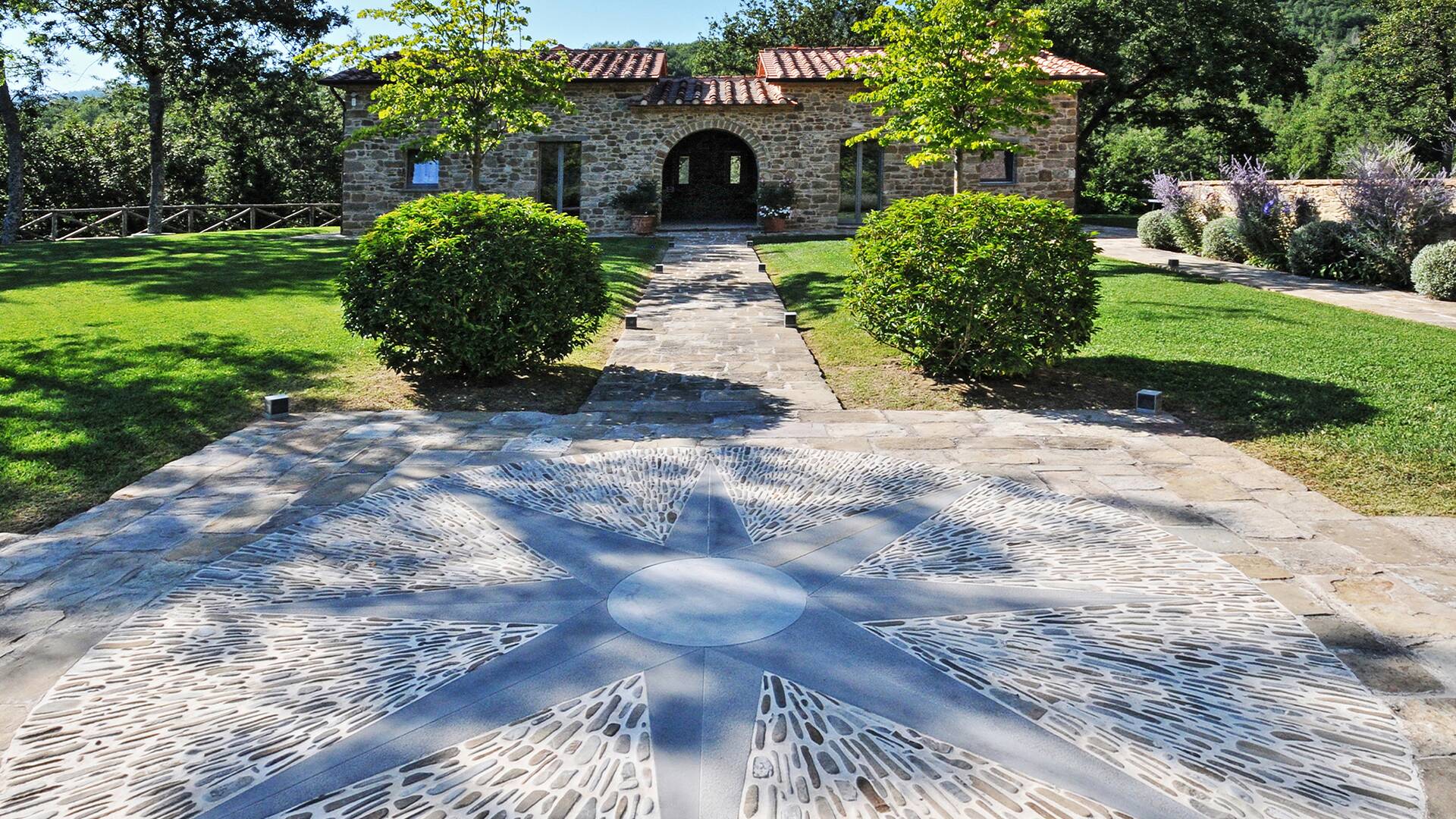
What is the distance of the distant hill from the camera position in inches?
1516

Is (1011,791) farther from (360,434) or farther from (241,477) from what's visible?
(360,434)

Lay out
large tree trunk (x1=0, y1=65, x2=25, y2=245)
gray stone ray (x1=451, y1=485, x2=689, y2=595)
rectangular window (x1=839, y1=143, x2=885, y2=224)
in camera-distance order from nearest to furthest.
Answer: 1. gray stone ray (x1=451, y1=485, x2=689, y2=595)
2. large tree trunk (x1=0, y1=65, x2=25, y2=245)
3. rectangular window (x1=839, y1=143, x2=885, y2=224)

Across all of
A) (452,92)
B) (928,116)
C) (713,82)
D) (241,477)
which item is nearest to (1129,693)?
(241,477)

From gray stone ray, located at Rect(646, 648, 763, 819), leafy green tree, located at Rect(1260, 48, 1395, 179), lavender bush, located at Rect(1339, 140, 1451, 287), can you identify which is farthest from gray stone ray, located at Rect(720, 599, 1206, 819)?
leafy green tree, located at Rect(1260, 48, 1395, 179)

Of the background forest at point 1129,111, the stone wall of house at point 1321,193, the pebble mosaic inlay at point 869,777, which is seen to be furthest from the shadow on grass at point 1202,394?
the background forest at point 1129,111

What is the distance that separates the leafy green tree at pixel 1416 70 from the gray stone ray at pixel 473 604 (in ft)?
90.3

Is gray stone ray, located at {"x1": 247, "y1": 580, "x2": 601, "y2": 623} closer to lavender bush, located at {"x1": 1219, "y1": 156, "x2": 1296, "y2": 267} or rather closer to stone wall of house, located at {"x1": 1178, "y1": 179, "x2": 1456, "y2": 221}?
stone wall of house, located at {"x1": 1178, "y1": 179, "x2": 1456, "y2": 221}

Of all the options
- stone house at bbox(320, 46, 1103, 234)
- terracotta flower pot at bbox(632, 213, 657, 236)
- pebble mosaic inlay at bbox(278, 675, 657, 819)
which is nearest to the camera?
pebble mosaic inlay at bbox(278, 675, 657, 819)

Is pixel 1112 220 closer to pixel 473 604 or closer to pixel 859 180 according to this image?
pixel 859 180

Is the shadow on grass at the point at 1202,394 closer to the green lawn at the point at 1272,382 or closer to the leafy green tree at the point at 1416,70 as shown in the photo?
the green lawn at the point at 1272,382

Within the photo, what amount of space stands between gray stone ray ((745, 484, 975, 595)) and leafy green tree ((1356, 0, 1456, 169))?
26.1 m

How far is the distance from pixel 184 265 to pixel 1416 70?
97.5 ft

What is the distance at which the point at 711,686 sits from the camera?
2.50 metres

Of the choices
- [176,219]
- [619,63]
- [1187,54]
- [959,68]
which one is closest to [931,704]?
[959,68]
